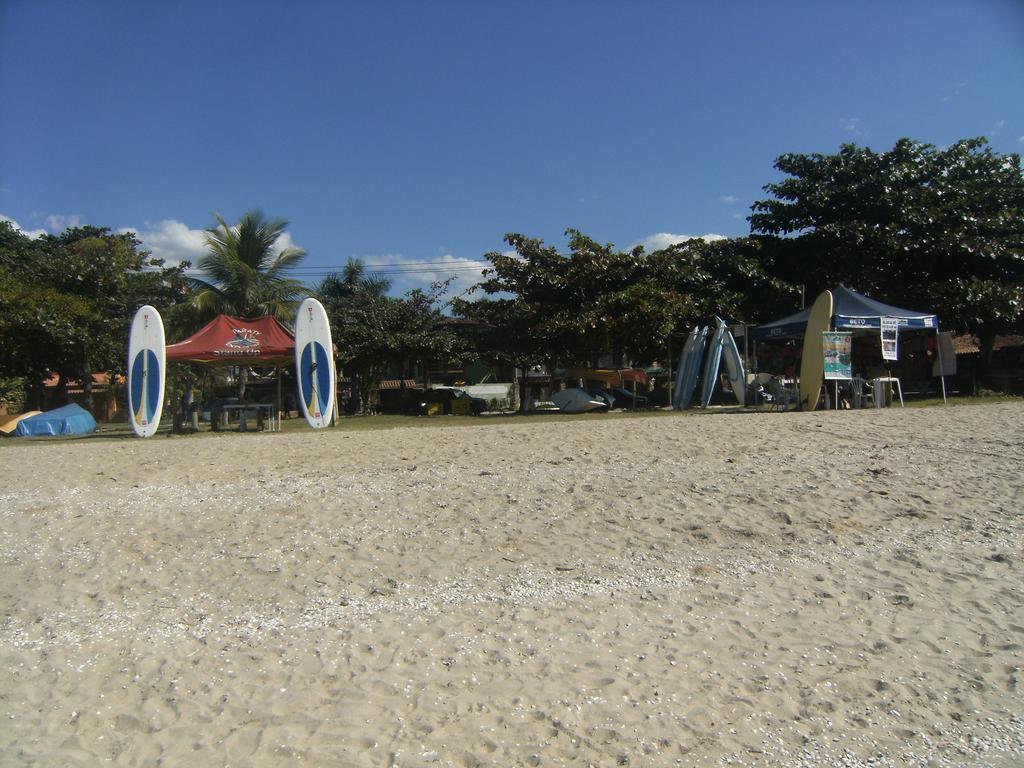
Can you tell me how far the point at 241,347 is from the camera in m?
16.3

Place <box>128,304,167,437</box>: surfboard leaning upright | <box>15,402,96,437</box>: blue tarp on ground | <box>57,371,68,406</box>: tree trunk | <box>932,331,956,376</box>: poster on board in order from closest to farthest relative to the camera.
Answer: <box>128,304,167,437</box>: surfboard leaning upright < <box>15,402,96,437</box>: blue tarp on ground < <box>932,331,956,376</box>: poster on board < <box>57,371,68,406</box>: tree trunk

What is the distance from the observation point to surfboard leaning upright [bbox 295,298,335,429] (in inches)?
634

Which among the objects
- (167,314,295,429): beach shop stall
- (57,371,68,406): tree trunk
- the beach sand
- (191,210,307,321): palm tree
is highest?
(191,210,307,321): palm tree

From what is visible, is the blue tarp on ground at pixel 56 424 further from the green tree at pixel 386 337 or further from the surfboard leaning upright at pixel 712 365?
the surfboard leaning upright at pixel 712 365

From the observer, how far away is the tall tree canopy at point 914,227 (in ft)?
68.4

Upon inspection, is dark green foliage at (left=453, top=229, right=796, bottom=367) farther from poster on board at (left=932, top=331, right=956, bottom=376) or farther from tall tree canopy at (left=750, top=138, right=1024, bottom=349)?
poster on board at (left=932, top=331, right=956, bottom=376)

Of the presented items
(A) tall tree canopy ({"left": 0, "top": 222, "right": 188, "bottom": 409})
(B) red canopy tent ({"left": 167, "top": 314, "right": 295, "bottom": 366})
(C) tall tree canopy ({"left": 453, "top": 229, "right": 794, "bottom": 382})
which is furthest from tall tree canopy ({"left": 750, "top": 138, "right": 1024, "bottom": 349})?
(A) tall tree canopy ({"left": 0, "top": 222, "right": 188, "bottom": 409})

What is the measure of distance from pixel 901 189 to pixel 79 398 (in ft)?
90.4

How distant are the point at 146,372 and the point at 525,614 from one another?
13.7 metres

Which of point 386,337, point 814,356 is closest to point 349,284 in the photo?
point 386,337

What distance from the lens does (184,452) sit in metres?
11.0

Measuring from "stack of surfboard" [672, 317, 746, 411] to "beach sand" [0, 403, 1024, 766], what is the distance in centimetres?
966

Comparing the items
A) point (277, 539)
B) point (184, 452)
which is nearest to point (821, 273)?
point (184, 452)

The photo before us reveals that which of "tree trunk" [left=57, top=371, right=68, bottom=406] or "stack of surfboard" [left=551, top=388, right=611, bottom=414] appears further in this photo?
"tree trunk" [left=57, top=371, right=68, bottom=406]
